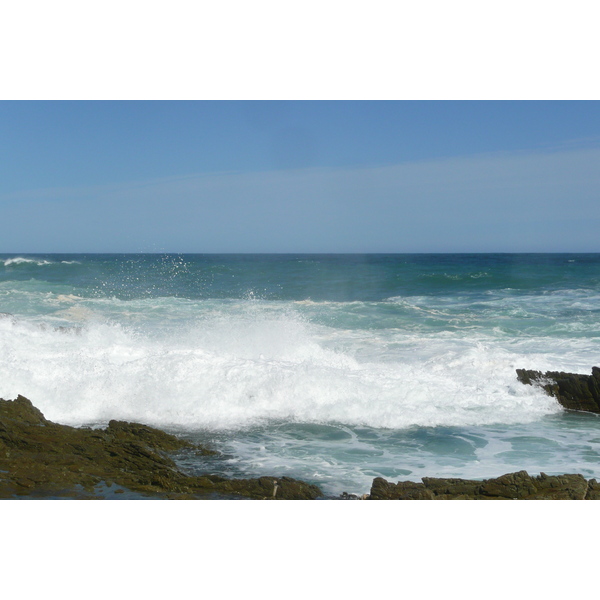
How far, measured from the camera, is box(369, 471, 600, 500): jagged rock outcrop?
438cm

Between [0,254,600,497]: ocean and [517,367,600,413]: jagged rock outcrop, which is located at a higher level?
[517,367,600,413]: jagged rock outcrop

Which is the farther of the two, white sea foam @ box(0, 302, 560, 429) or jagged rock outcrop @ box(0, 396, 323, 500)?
white sea foam @ box(0, 302, 560, 429)

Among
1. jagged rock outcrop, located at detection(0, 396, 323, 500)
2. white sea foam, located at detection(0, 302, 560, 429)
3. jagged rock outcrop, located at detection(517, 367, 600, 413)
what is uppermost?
jagged rock outcrop, located at detection(517, 367, 600, 413)

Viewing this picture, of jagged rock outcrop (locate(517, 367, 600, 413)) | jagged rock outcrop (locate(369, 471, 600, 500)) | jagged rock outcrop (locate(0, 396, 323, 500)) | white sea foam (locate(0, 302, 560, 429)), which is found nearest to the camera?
jagged rock outcrop (locate(369, 471, 600, 500))

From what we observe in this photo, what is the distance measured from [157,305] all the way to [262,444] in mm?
12873

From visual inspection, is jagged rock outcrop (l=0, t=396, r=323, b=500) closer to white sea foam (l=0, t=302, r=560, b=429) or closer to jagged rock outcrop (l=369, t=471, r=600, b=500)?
jagged rock outcrop (l=369, t=471, r=600, b=500)

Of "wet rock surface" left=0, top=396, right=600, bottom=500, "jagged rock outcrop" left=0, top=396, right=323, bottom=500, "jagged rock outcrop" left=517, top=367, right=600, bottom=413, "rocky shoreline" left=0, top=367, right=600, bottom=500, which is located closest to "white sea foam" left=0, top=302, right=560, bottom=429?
"jagged rock outcrop" left=517, top=367, right=600, bottom=413

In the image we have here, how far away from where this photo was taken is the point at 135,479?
4801 mm

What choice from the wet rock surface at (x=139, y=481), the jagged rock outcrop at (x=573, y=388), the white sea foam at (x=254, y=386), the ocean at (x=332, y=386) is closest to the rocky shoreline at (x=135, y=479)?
the wet rock surface at (x=139, y=481)

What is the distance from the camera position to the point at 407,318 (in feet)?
51.3

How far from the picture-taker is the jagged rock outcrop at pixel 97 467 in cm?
458

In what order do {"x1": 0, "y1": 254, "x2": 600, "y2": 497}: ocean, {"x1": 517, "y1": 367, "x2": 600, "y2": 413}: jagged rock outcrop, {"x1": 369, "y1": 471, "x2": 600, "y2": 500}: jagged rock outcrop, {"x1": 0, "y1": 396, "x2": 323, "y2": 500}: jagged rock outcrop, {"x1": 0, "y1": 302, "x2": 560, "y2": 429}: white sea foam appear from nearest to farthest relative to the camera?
1. {"x1": 369, "y1": 471, "x2": 600, "y2": 500}: jagged rock outcrop
2. {"x1": 0, "y1": 396, "x2": 323, "y2": 500}: jagged rock outcrop
3. {"x1": 0, "y1": 254, "x2": 600, "y2": 497}: ocean
4. {"x1": 0, "y1": 302, "x2": 560, "y2": 429}: white sea foam
5. {"x1": 517, "y1": 367, "x2": 600, "y2": 413}: jagged rock outcrop

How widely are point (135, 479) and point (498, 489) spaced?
291 cm

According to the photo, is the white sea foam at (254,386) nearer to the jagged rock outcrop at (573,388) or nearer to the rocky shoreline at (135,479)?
the jagged rock outcrop at (573,388)
